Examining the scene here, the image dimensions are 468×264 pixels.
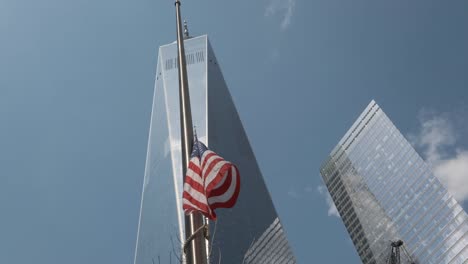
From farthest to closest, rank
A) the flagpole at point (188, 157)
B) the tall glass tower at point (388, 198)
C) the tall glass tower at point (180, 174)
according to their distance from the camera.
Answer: the tall glass tower at point (388, 198) < the tall glass tower at point (180, 174) < the flagpole at point (188, 157)

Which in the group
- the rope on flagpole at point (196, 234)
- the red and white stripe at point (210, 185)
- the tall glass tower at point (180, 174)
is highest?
the tall glass tower at point (180, 174)

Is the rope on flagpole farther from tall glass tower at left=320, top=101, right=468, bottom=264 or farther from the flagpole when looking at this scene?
tall glass tower at left=320, top=101, right=468, bottom=264

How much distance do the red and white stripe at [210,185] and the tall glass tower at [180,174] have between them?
175ft

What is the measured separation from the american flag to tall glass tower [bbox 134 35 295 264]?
53410 millimetres

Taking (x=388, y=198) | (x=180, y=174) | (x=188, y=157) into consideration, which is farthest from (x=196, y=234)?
(x=388, y=198)

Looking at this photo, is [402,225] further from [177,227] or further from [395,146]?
[177,227]

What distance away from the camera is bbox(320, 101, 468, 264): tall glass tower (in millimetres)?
86000

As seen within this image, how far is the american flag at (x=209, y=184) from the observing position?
7.21 metres

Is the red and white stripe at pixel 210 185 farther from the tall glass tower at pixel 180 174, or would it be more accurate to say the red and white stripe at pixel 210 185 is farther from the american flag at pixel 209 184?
the tall glass tower at pixel 180 174

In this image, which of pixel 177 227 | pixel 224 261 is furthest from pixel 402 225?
pixel 177 227

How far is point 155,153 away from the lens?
252ft

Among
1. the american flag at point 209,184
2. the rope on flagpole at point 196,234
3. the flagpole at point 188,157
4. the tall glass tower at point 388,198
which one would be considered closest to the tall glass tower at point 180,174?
the tall glass tower at point 388,198

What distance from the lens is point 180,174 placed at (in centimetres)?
6988

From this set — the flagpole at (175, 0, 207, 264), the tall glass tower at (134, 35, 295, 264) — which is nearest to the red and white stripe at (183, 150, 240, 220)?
the flagpole at (175, 0, 207, 264)
